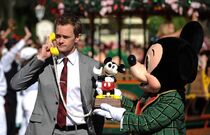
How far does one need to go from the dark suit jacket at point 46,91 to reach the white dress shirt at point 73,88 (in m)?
0.04

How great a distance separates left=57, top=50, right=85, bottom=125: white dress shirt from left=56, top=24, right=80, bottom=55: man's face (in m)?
0.12

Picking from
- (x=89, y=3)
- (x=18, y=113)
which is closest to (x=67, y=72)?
(x=89, y=3)

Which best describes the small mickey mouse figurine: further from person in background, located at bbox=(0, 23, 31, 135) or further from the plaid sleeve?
person in background, located at bbox=(0, 23, 31, 135)

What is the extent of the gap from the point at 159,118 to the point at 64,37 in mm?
1120

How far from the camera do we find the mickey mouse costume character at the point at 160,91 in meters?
5.06

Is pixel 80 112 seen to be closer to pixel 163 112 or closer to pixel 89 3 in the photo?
pixel 163 112

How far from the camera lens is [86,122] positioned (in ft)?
18.2

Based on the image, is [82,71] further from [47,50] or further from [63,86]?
[47,50]

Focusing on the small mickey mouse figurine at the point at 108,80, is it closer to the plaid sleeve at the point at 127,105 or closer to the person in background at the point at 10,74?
the plaid sleeve at the point at 127,105

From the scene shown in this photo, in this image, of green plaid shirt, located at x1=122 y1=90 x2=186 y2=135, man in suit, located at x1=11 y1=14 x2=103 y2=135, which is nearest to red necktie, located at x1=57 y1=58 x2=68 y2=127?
man in suit, located at x1=11 y1=14 x2=103 y2=135

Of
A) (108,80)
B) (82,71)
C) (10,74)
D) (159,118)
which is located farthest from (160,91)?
(10,74)

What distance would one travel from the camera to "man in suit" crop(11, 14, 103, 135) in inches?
216

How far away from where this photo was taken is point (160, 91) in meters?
5.26

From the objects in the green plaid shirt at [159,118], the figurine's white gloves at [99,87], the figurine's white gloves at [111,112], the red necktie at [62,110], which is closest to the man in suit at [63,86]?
the red necktie at [62,110]
